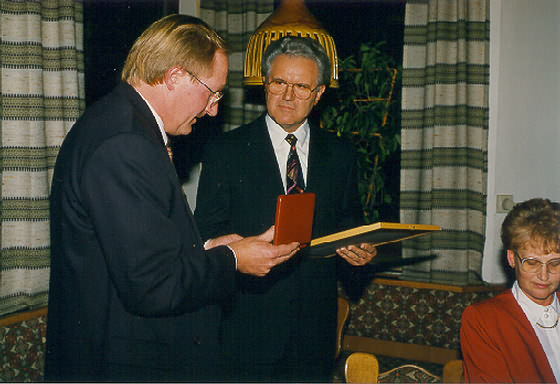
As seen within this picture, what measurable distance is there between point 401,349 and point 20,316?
2712 millimetres

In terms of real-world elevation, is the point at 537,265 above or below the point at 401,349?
above

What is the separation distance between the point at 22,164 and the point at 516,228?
2.43 metres

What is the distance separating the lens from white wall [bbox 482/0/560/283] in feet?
12.2

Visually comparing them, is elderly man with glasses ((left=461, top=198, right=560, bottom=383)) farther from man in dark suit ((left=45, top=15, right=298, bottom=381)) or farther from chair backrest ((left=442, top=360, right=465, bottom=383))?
man in dark suit ((left=45, top=15, right=298, bottom=381))

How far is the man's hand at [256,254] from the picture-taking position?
1623mm

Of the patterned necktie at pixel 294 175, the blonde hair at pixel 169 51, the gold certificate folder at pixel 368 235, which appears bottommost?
the gold certificate folder at pixel 368 235

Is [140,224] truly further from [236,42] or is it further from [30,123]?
[236,42]

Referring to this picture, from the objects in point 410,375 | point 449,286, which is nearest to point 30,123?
point 410,375

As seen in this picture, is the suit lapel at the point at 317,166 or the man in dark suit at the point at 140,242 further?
the suit lapel at the point at 317,166

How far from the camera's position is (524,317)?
6.49 ft

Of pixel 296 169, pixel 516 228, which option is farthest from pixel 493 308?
pixel 296 169

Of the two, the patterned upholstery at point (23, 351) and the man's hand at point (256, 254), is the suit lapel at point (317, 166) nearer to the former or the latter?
the man's hand at point (256, 254)

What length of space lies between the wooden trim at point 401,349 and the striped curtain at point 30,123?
2378 mm

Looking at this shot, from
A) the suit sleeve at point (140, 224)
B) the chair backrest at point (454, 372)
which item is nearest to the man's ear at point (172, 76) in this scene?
the suit sleeve at point (140, 224)
